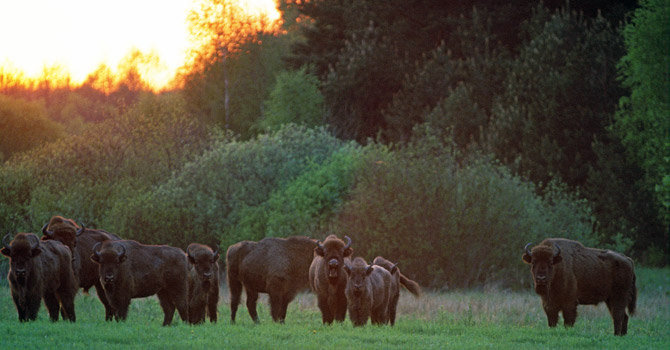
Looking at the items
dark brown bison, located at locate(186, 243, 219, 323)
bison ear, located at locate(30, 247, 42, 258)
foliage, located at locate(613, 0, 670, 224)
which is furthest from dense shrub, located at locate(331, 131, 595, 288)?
bison ear, located at locate(30, 247, 42, 258)

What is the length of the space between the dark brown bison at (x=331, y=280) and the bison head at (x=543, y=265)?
12.4 feet

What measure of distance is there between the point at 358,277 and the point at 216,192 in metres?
27.2

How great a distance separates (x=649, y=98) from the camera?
134ft

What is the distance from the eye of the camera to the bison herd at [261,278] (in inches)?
805

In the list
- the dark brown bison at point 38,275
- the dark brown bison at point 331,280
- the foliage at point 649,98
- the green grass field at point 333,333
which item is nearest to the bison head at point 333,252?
the dark brown bison at point 331,280

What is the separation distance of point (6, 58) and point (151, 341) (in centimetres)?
6251

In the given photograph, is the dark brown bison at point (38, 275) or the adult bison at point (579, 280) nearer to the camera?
the dark brown bison at point (38, 275)

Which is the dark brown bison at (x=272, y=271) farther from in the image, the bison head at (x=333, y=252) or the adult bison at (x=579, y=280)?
the adult bison at (x=579, y=280)

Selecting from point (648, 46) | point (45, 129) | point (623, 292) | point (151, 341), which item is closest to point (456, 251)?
point (648, 46)

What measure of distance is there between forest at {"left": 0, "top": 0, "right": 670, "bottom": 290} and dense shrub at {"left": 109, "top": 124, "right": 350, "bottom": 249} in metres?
0.10

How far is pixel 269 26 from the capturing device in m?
79.4

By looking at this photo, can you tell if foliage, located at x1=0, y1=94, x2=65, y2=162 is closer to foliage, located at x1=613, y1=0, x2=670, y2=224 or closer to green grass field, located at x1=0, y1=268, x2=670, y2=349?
foliage, located at x1=613, y1=0, x2=670, y2=224

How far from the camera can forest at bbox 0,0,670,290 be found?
130 ft

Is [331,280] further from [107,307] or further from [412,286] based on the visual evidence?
[107,307]
